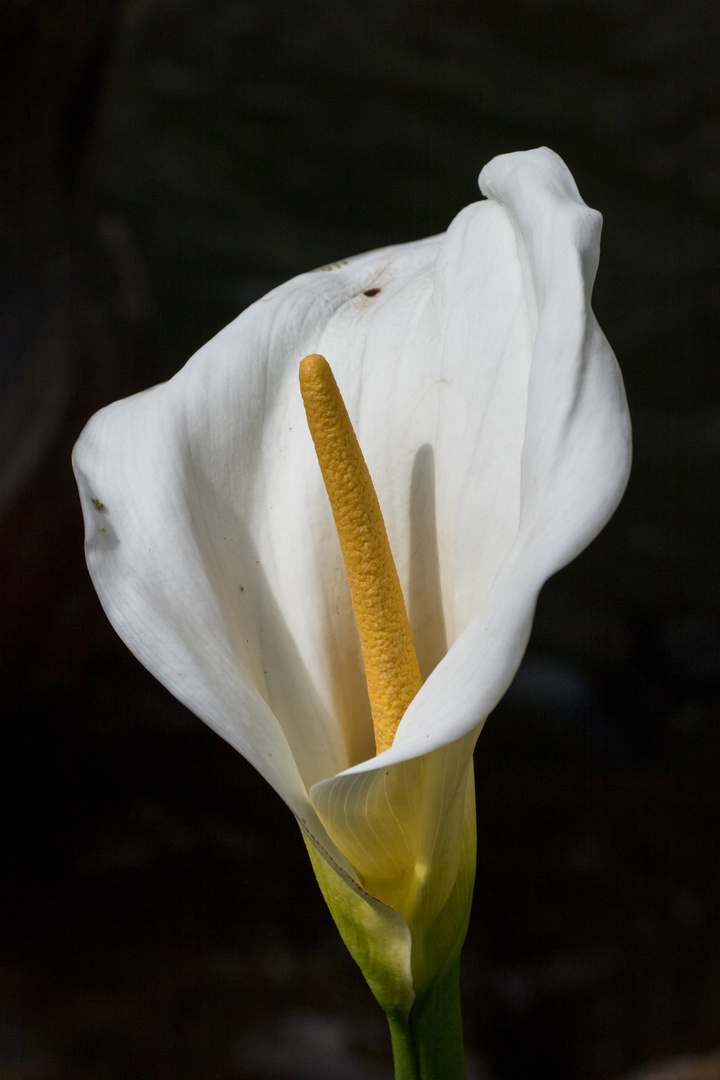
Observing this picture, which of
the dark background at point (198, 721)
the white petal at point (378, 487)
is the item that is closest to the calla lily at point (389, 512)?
the white petal at point (378, 487)

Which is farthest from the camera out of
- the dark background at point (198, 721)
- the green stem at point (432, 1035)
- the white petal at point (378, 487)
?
the dark background at point (198, 721)

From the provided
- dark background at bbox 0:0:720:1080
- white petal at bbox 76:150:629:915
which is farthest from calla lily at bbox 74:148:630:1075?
dark background at bbox 0:0:720:1080

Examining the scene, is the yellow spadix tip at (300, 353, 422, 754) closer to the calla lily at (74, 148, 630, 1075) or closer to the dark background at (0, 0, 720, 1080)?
the calla lily at (74, 148, 630, 1075)

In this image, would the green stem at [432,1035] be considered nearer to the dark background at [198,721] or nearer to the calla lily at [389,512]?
the calla lily at [389,512]

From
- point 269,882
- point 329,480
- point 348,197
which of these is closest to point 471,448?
point 329,480

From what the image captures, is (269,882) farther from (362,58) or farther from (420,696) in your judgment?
(362,58)

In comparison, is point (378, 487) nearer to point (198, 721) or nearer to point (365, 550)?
point (365, 550)
